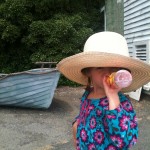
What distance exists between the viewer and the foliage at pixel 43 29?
37.8 feet

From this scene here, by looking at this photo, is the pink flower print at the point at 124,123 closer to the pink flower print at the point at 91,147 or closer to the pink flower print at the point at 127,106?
the pink flower print at the point at 127,106

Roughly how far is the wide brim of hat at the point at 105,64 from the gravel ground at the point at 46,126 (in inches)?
110

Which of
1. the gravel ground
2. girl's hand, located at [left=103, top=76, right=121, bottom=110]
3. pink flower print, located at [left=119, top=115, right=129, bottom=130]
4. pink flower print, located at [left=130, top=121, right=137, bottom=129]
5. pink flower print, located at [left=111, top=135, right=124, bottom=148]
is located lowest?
the gravel ground

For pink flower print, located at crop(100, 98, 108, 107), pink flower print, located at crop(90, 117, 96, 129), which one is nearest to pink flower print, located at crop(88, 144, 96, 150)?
pink flower print, located at crop(90, 117, 96, 129)

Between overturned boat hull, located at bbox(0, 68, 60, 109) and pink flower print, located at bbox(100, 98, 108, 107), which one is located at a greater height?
pink flower print, located at bbox(100, 98, 108, 107)

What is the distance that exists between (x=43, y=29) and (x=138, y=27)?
3.56 meters

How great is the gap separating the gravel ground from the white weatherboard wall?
1210 mm

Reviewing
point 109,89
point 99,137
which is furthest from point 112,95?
point 99,137

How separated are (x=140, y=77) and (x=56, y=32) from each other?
30.7ft

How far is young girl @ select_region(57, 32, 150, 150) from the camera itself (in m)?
1.89

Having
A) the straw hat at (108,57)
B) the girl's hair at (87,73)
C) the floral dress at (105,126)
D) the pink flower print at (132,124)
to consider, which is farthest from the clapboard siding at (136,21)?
the pink flower print at (132,124)

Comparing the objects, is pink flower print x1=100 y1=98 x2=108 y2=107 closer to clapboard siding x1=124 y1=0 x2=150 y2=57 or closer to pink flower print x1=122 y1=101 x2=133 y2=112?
pink flower print x1=122 y1=101 x2=133 y2=112

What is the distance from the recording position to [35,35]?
11.8 metres

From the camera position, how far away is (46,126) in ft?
20.7
